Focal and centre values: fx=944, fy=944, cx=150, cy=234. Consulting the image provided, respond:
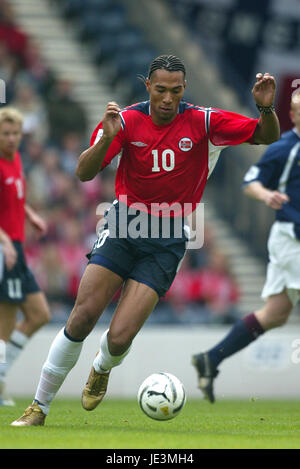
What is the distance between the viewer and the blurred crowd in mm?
12391

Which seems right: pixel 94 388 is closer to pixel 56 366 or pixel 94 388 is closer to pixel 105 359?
pixel 105 359

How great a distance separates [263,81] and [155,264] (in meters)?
1.36

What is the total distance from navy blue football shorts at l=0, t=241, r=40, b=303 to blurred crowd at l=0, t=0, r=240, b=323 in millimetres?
2937

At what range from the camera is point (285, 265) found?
27.3 ft

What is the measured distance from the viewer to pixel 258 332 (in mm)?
8352

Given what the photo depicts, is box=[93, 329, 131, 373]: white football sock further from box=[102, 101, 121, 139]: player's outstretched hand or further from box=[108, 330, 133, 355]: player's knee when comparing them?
Result: box=[102, 101, 121, 139]: player's outstretched hand

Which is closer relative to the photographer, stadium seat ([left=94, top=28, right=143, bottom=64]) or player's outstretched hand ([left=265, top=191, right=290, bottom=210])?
player's outstretched hand ([left=265, top=191, right=290, bottom=210])

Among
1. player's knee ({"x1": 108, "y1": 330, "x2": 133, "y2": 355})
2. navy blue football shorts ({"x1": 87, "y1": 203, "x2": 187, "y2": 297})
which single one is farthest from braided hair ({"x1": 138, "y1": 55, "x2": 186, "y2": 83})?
player's knee ({"x1": 108, "y1": 330, "x2": 133, "y2": 355})

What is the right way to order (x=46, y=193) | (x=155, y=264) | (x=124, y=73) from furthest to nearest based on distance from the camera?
1. (x=124, y=73)
2. (x=46, y=193)
3. (x=155, y=264)

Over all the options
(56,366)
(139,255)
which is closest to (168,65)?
(139,255)

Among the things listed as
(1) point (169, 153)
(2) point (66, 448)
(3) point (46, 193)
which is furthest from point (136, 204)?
(3) point (46, 193)

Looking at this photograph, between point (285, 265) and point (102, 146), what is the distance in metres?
3.09

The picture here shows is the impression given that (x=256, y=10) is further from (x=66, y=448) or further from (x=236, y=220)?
(x=66, y=448)

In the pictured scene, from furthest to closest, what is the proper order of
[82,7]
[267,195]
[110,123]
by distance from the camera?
[82,7], [267,195], [110,123]
